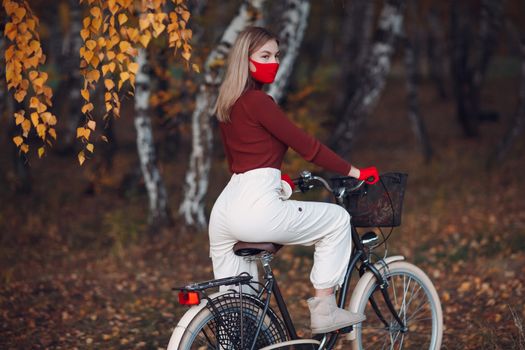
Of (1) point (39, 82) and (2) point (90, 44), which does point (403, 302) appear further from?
(1) point (39, 82)

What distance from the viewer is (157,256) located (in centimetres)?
920

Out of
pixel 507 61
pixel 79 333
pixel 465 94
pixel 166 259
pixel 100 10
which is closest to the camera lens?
pixel 100 10

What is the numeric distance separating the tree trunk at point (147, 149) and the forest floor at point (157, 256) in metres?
0.27

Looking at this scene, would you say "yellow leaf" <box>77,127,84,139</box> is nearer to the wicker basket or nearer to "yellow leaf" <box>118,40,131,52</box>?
"yellow leaf" <box>118,40,131,52</box>

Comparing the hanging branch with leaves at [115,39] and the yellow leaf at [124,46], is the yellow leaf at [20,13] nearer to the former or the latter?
the hanging branch with leaves at [115,39]

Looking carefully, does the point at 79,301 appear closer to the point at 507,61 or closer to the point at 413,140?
the point at 413,140

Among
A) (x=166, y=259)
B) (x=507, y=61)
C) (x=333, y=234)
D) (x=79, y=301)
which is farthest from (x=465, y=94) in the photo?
(x=507, y=61)

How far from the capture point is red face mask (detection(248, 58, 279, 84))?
410 centimetres

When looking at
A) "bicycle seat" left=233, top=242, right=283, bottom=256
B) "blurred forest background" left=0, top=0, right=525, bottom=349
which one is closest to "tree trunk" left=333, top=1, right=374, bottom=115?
"blurred forest background" left=0, top=0, right=525, bottom=349

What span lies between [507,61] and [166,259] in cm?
3806

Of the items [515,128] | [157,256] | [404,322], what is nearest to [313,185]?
[404,322]

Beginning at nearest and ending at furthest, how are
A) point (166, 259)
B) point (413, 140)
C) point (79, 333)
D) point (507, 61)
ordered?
point (79, 333)
point (166, 259)
point (413, 140)
point (507, 61)

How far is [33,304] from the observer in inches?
290

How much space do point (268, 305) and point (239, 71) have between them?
4.40 feet
